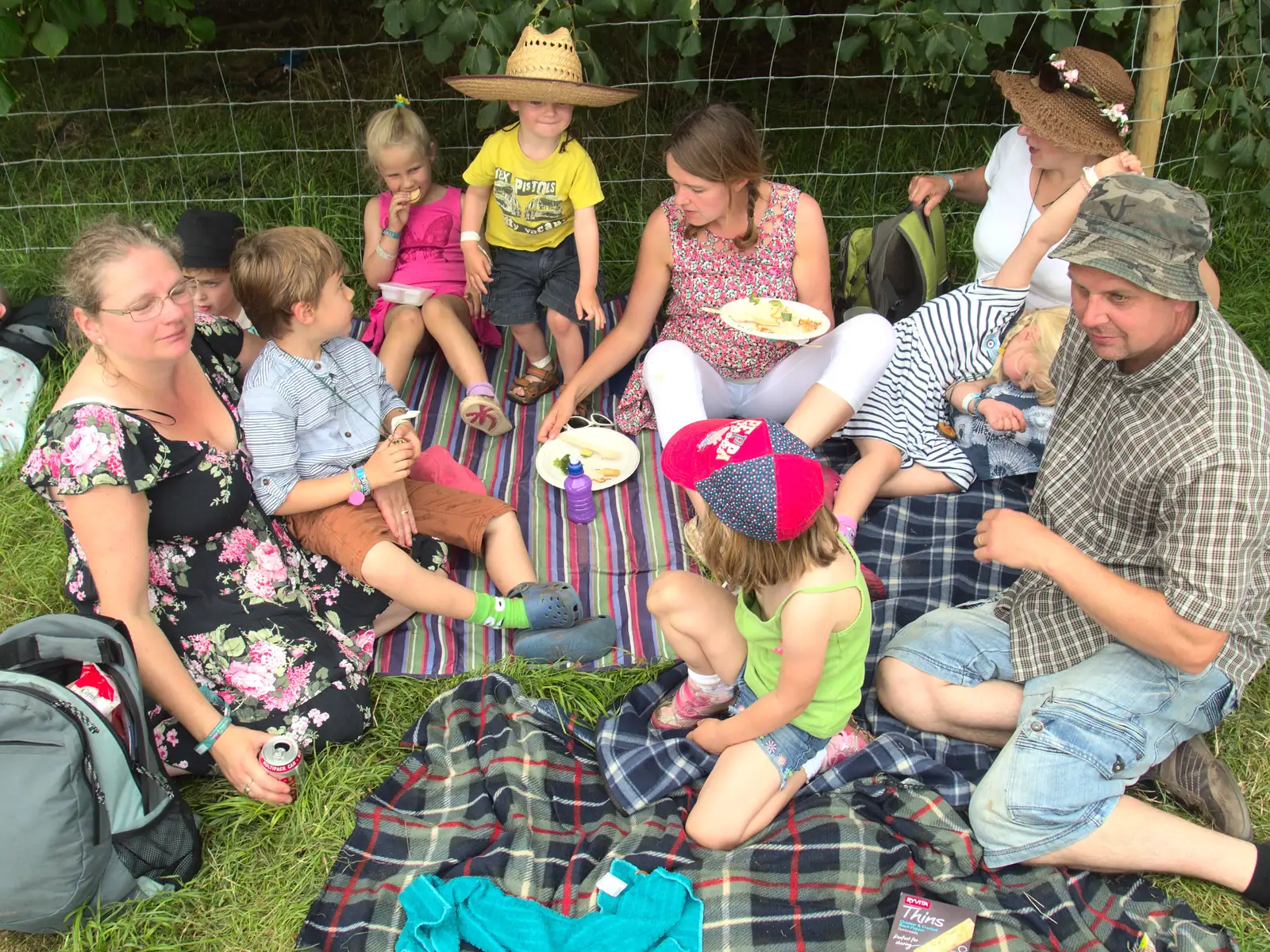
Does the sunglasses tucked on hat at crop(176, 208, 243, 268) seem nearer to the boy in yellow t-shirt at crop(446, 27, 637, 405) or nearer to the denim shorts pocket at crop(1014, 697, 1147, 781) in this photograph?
the boy in yellow t-shirt at crop(446, 27, 637, 405)

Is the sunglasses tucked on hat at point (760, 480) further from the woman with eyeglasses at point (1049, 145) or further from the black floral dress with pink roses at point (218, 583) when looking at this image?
the woman with eyeglasses at point (1049, 145)

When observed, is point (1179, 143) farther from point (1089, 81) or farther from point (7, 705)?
point (7, 705)

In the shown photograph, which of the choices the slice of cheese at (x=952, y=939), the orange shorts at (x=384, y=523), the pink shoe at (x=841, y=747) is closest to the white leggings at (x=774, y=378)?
the orange shorts at (x=384, y=523)

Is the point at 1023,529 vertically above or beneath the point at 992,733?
above

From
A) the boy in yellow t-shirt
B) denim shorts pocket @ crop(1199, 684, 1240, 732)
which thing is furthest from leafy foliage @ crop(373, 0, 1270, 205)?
denim shorts pocket @ crop(1199, 684, 1240, 732)

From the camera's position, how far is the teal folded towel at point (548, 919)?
7.84 ft

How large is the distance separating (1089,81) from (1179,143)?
5.81 feet

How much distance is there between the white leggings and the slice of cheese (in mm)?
1782

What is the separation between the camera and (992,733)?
114 inches

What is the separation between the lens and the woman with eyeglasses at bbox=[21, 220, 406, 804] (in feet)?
8.55

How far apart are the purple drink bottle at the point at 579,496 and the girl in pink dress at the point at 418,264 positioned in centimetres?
52

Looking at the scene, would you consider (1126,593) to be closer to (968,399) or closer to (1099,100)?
(968,399)

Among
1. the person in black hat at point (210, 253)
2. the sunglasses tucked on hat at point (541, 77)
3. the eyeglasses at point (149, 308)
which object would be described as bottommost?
the person in black hat at point (210, 253)

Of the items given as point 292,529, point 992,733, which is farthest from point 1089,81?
point 292,529
